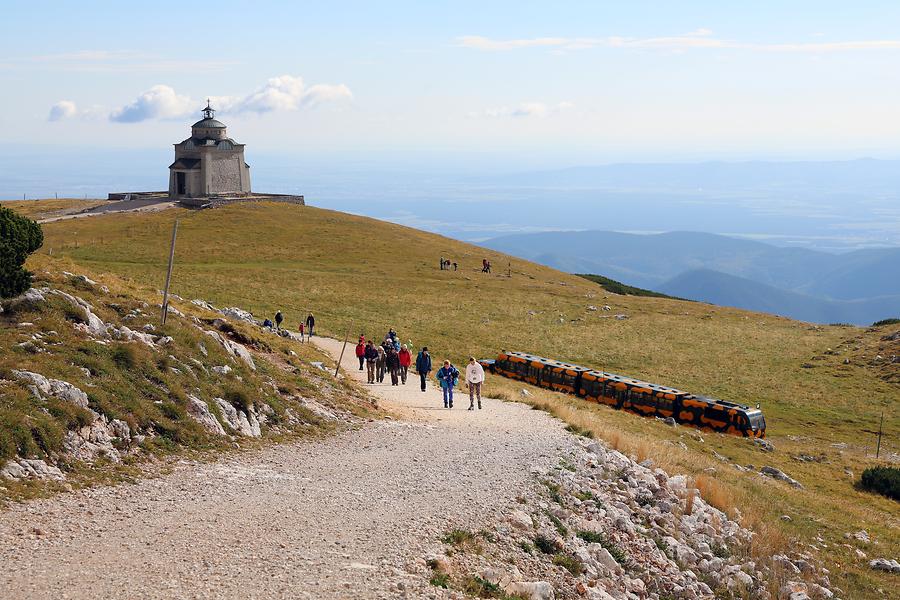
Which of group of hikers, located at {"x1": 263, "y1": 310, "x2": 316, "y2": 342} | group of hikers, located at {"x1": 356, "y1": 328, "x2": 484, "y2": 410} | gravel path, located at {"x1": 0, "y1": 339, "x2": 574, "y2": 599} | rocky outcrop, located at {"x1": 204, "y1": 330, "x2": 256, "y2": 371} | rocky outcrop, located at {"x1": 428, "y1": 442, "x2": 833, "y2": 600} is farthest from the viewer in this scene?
group of hikers, located at {"x1": 263, "y1": 310, "x2": 316, "y2": 342}

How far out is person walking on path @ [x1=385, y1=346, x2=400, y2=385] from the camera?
3394 centimetres

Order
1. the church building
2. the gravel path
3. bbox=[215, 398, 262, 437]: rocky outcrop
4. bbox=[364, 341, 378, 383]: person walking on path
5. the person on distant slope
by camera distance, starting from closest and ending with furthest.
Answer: the gravel path < bbox=[215, 398, 262, 437]: rocky outcrop < bbox=[364, 341, 378, 383]: person walking on path < the person on distant slope < the church building

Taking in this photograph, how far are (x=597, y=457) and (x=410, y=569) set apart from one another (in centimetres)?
1071

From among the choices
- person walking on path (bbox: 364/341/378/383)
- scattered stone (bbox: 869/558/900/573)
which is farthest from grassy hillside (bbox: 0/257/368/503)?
scattered stone (bbox: 869/558/900/573)

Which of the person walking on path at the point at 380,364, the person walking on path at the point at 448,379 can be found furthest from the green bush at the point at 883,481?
the person walking on path at the point at 380,364

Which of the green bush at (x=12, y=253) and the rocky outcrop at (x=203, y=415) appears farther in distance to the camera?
the green bush at (x=12, y=253)

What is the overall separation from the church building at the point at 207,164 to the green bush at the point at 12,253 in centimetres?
8099

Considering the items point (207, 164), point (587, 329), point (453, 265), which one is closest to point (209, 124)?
point (207, 164)

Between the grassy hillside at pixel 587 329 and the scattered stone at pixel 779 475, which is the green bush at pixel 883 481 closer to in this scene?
the grassy hillside at pixel 587 329

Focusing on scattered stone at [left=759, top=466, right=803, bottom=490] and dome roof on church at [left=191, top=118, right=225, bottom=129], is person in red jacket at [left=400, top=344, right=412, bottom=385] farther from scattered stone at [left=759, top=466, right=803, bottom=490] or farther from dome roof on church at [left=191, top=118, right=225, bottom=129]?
dome roof on church at [left=191, top=118, right=225, bottom=129]

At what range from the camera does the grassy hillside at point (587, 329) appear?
28422 millimetres

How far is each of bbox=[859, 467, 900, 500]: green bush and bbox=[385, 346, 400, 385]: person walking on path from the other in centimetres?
1778

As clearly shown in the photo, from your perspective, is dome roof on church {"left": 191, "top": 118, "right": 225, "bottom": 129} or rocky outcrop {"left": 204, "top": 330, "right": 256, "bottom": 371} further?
dome roof on church {"left": 191, "top": 118, "right": 225, "bottom": 129}

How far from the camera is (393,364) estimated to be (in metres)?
34.0
